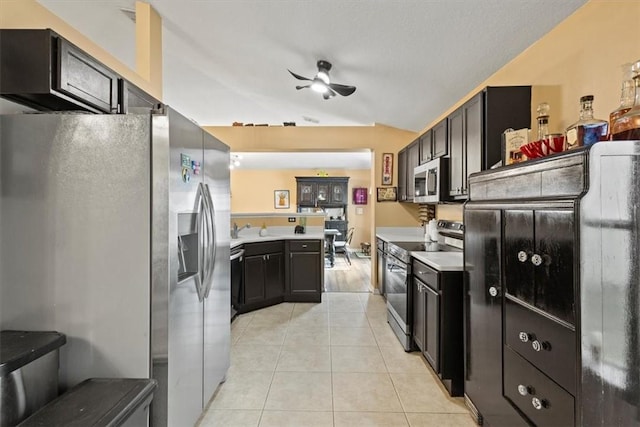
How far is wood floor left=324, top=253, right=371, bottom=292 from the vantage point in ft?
16.5

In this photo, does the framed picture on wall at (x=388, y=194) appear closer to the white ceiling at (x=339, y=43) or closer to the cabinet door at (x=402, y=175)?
the cabinet door at (x=402, y=175)

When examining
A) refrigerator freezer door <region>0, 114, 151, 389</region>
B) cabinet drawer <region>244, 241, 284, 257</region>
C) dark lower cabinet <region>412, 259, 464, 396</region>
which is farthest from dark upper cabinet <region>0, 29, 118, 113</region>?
cabinet drawer <region>244, 241, 284, 257</region>

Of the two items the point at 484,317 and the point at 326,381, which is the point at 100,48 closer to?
the point at 326,381

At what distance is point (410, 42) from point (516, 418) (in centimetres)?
243

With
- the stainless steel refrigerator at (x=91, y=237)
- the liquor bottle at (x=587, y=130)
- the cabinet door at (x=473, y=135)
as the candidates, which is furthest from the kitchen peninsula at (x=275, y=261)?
the liquor bottle at (x=587, y=130)

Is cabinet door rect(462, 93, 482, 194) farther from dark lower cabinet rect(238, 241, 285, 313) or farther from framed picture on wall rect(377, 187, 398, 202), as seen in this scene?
dark lower cabinet rect(238, 241, 285, 313)

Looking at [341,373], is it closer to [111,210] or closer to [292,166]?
[111,210]

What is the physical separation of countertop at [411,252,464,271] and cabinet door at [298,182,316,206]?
227 inches

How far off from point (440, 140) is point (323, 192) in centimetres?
534

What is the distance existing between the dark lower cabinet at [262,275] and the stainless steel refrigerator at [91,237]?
2.46 meters

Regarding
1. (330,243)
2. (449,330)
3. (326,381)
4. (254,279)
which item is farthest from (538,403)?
(330,243)

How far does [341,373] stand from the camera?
2416 millimetres

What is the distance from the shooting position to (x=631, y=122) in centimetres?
102

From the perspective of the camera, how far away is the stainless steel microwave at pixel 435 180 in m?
3.00
